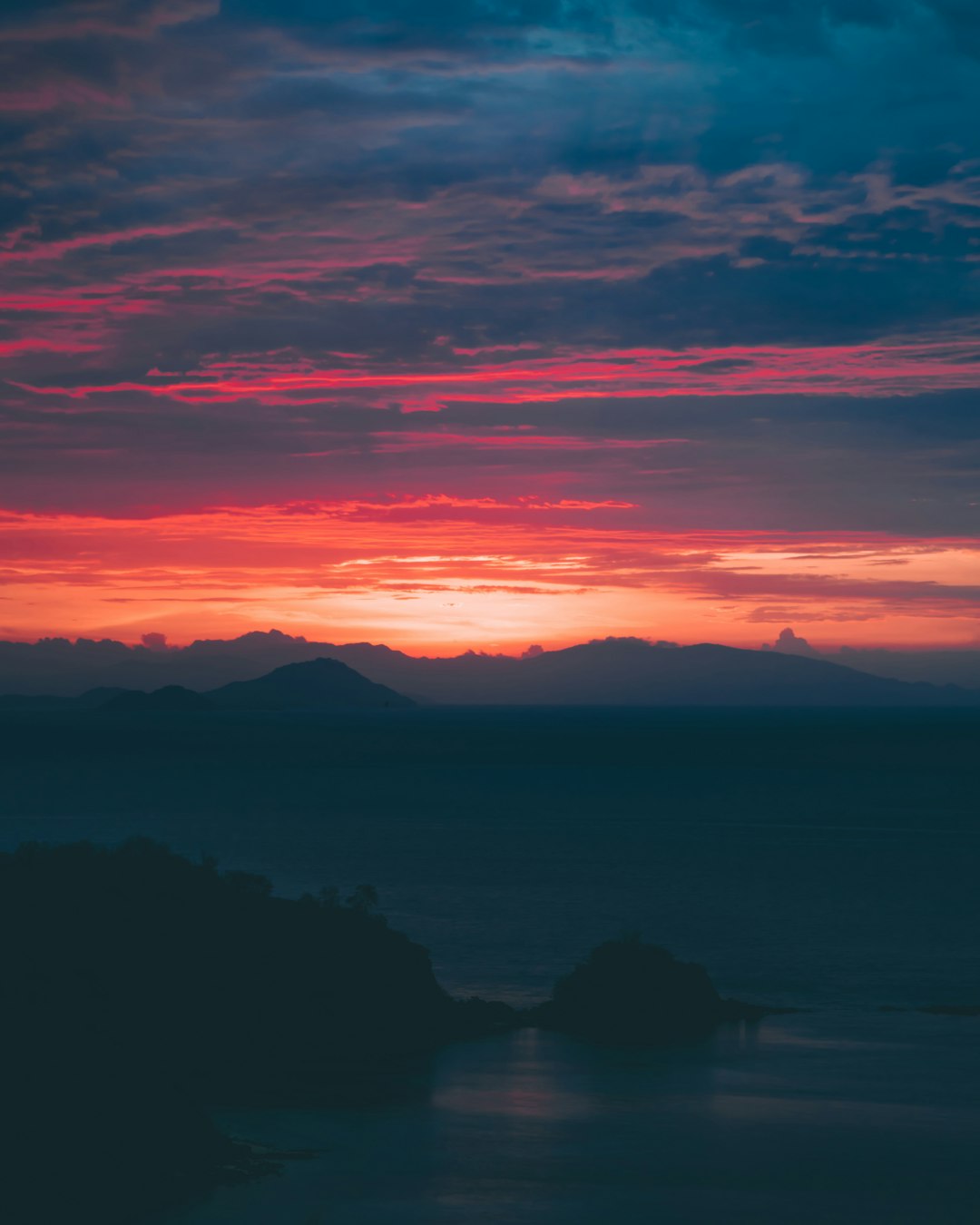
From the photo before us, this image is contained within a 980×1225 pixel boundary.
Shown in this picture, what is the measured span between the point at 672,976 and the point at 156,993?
18.5 m

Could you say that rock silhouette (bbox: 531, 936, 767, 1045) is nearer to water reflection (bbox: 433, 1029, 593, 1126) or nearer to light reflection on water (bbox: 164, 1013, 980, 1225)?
light reflection on water (bbox: 164, 1013, 980, 1225)

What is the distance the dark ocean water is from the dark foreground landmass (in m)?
1.84

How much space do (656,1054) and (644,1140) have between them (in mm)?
8267

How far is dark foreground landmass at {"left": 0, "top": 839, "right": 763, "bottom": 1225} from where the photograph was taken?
30.2m

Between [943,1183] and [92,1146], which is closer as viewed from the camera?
[92,1146]

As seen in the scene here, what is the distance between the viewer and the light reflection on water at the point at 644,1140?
102ft

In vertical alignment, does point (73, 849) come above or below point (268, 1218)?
above

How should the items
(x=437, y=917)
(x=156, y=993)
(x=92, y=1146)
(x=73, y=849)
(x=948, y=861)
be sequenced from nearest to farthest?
1. (x=92, y=1146)
2. (x=156, y=993)
3. (x=73, y=849)
4. (x=437, y=917)
5. (x=948, y=861)

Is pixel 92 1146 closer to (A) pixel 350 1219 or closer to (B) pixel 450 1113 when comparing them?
→ (A) pixel 350 1219

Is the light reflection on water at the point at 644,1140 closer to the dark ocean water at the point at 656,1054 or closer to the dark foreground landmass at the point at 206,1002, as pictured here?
the dark ocean water at the point at 656,1054

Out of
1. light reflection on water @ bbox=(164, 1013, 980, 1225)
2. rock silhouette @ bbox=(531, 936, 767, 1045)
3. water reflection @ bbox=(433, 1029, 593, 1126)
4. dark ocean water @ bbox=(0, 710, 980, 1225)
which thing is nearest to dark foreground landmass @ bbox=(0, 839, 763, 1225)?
rock silhouette @ bbox=(531, 936, 767, 1045)

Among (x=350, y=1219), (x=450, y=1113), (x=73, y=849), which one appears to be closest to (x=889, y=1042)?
(x=450, y=1113)

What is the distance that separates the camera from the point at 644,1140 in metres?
36.9

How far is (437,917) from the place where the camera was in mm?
75062
